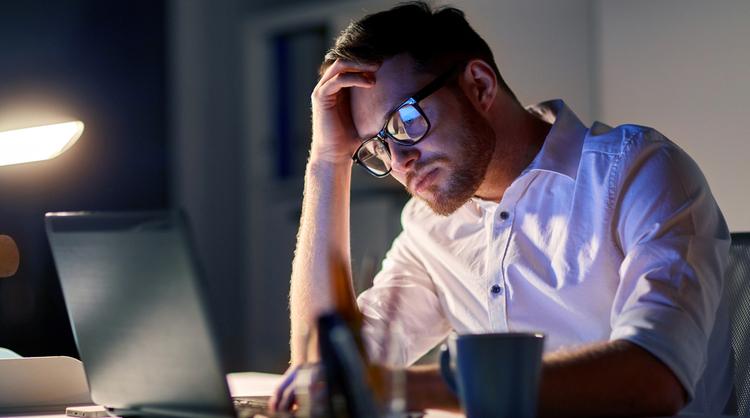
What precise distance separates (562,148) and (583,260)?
0.21m

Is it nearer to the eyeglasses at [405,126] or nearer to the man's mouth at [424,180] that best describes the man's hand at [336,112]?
the eyeglasses at [405,126]

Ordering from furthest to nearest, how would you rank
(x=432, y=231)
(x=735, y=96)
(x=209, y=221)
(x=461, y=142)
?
(x=209, y=221)
(x=735, y=96)
(x=432, y=231)
(x=461, y=142)

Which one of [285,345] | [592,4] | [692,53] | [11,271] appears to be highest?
[592,4]

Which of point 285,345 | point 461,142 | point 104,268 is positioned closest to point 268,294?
point 285,345

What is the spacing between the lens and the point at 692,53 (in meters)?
2.67

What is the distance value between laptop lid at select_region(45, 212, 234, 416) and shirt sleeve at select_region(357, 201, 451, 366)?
0.77 meters

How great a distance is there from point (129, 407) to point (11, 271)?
38cm

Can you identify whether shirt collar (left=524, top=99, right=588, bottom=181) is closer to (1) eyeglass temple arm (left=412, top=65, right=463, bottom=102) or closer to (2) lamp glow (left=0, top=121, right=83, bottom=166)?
(1) eyeglass temple arm (left=412, top=65, right=463, bottom=102)

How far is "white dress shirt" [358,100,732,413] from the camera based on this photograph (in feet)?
4.24

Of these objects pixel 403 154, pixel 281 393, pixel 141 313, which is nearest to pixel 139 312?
pixel 141 313

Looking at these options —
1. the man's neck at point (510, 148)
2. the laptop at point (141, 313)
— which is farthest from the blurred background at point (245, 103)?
the laptop at point (141, 313)

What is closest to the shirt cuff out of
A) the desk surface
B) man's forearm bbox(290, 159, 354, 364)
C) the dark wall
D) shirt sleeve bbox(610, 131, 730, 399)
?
shirt sleeve bbox(610, 131, 730, 399)

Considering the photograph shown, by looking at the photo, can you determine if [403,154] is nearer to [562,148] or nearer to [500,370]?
[562,148]

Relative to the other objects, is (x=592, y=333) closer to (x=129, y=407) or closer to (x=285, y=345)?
(x=129, y=407)
